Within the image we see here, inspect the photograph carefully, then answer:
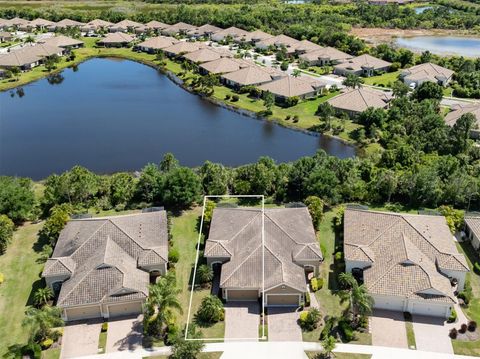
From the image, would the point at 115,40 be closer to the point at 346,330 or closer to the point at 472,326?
the point at 346,330

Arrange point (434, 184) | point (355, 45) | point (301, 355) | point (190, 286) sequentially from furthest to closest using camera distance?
1. point (355, 45)
2. point (434, 184)
3. point (190, 286)
4. point (301, 355)

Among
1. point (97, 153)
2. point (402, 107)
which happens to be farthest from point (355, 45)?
point (97, 153)

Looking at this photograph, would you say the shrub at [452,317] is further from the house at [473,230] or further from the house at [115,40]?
the house at [115,40]

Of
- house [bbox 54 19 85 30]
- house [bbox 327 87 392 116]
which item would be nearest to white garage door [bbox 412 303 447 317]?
house [bbox 327 87 392 116]

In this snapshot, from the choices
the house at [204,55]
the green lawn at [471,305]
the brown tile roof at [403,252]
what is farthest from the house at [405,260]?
the house at [204,55]

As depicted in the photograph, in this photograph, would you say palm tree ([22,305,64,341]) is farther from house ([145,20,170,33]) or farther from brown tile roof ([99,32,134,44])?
house ([145,20,170,33])

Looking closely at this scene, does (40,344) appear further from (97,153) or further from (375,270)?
(97,153)
